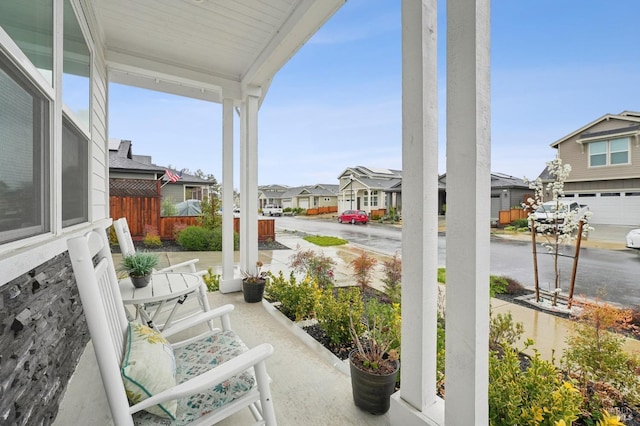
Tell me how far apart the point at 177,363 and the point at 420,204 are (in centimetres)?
137

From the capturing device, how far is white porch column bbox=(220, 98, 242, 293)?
143 inches

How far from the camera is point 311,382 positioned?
74.2 inches

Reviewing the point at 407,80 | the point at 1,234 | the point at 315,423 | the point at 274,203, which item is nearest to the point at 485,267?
the point at 407,80

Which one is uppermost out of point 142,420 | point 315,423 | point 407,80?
point 407,80

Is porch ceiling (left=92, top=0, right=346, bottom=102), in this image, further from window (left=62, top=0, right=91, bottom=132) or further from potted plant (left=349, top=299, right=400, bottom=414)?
potted plant (left=349, top=299, right=400, bottom=414)

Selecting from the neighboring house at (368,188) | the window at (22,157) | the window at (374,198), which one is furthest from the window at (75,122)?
the window at (374,198)

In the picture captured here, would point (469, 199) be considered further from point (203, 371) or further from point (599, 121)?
point (599, 121)

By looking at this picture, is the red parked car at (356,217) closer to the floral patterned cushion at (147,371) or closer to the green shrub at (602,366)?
the green shrub at (602,366)

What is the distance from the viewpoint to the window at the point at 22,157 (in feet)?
3.16

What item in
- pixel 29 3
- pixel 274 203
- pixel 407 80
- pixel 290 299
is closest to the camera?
pixel 29 3

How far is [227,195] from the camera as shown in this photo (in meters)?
3.68

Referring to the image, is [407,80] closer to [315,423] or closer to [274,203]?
[315,423]

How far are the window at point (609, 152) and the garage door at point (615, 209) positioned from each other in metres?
0.24

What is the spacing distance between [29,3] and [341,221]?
1636 centimetres
